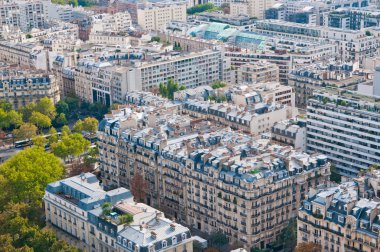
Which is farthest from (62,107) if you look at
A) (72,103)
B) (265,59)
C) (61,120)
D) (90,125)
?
(265,59)

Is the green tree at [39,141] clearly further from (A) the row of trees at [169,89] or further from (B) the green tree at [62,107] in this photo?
(A) the row of trees at [169,89]

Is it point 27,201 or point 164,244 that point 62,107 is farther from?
point 164,244

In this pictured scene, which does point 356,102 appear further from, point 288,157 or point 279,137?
point 288,157

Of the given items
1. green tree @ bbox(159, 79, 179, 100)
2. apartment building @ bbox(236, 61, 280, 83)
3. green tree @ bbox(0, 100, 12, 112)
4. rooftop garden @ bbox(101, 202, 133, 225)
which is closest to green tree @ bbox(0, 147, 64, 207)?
rooftop garden @ bbox(101, 202, 133, 225)

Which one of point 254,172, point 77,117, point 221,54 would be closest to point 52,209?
point 254,172

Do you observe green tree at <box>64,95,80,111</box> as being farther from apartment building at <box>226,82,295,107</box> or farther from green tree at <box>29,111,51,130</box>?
apartment building at <box>226,82,295,107</box>
